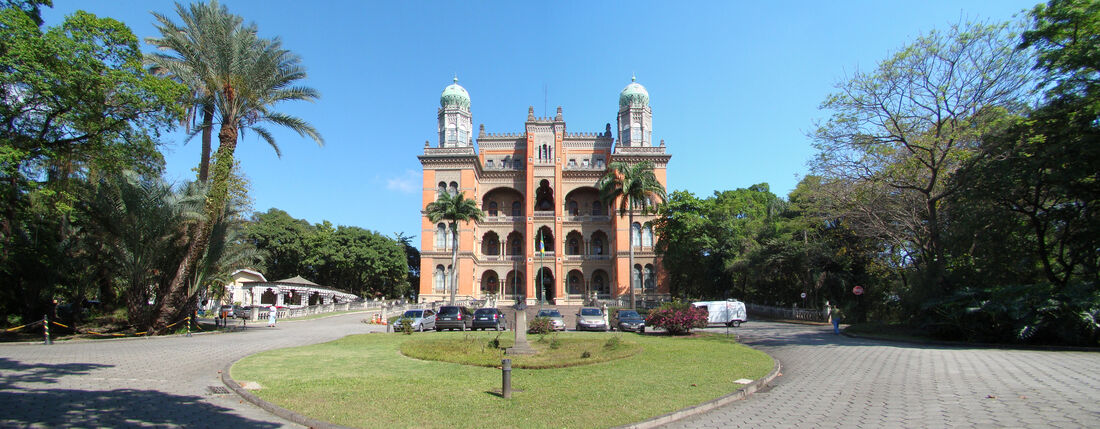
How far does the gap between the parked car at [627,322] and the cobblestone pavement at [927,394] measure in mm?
10815

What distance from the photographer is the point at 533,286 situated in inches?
2051

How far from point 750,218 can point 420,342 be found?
34668mm

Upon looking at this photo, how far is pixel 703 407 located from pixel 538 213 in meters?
46.3

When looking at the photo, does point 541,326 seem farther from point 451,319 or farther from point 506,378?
point 506,378

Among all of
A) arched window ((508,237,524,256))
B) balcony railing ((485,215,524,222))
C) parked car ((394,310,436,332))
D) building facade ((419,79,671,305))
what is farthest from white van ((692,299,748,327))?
arched window ((508,237,524,256))

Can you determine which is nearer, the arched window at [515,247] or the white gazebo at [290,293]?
the white gazebo at [290,293]

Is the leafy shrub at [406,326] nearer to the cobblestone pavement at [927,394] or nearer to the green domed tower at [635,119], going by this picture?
the cobblestone pavement at [927,394]

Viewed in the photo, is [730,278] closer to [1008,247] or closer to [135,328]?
[1008,247]

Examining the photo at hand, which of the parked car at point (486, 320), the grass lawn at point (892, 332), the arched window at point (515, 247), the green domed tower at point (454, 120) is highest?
the green domed tower at point (454, 120)

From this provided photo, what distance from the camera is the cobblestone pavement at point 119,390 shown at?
6.70 meters

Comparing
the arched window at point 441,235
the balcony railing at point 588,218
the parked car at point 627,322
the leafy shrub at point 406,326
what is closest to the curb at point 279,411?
the leafy shrub at point 406,326

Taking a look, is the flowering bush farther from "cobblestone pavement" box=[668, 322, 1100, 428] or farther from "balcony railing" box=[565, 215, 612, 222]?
A: "balcony railing" box=[565, 215, 612, 222]

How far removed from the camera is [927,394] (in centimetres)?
848

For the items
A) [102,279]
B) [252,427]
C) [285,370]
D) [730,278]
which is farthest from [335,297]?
[252,427]
